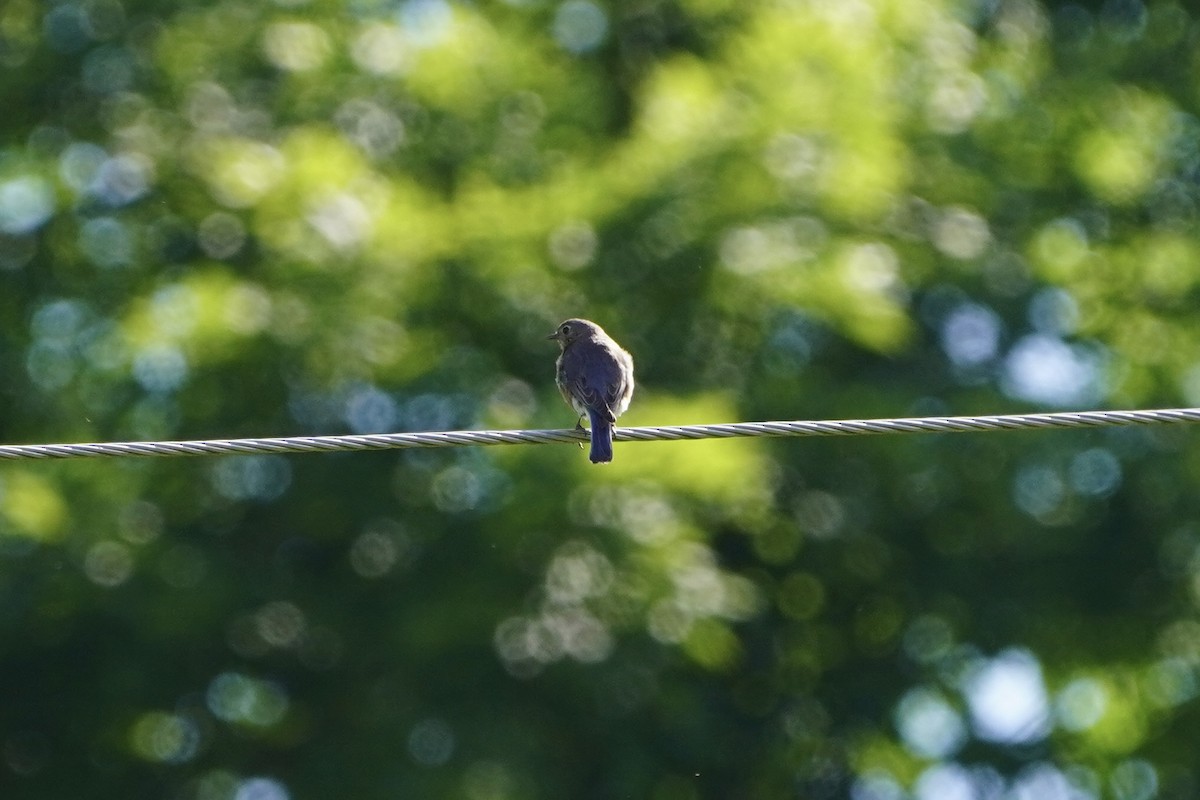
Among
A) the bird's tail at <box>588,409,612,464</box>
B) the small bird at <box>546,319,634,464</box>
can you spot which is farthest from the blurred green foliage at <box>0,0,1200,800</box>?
the bird's tail at <box>588,409,612,464</box>

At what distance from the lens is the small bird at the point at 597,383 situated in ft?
33.3

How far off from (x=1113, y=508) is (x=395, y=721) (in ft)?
18.1

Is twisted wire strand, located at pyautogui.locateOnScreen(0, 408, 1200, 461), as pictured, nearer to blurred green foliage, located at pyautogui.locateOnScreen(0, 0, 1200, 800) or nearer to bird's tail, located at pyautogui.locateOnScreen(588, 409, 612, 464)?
bird's tail, located at pyautogui.locateOnScreen(588, 409, 612, 464)

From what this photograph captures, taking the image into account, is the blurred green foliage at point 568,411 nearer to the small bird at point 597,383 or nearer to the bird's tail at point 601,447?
the small bird at point 597,383

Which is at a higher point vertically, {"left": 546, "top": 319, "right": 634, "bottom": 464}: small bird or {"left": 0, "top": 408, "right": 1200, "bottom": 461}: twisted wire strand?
{"left": 546, "top": 319, "right": 634, "bottom": 464}: small bird

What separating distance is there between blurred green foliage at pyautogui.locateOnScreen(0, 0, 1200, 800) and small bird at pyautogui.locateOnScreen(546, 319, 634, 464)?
3.04ft

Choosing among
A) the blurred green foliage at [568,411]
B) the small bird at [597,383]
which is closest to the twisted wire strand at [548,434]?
the small bird at [597,383]

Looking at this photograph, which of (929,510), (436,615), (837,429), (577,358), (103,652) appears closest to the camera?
(837,429)

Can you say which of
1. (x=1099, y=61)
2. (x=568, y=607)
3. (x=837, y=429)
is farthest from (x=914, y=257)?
(x=837, y=429)

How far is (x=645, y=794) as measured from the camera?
46.9 ft

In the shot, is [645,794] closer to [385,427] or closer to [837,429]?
[385,427]

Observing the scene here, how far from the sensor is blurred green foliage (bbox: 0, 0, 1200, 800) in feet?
43.0

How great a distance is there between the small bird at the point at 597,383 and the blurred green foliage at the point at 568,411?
0.93 meters

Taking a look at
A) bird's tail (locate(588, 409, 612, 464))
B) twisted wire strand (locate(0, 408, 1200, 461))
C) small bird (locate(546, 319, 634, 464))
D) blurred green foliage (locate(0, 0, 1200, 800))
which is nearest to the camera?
twisted wire strand (locate(0, 408, 1200, 461))
